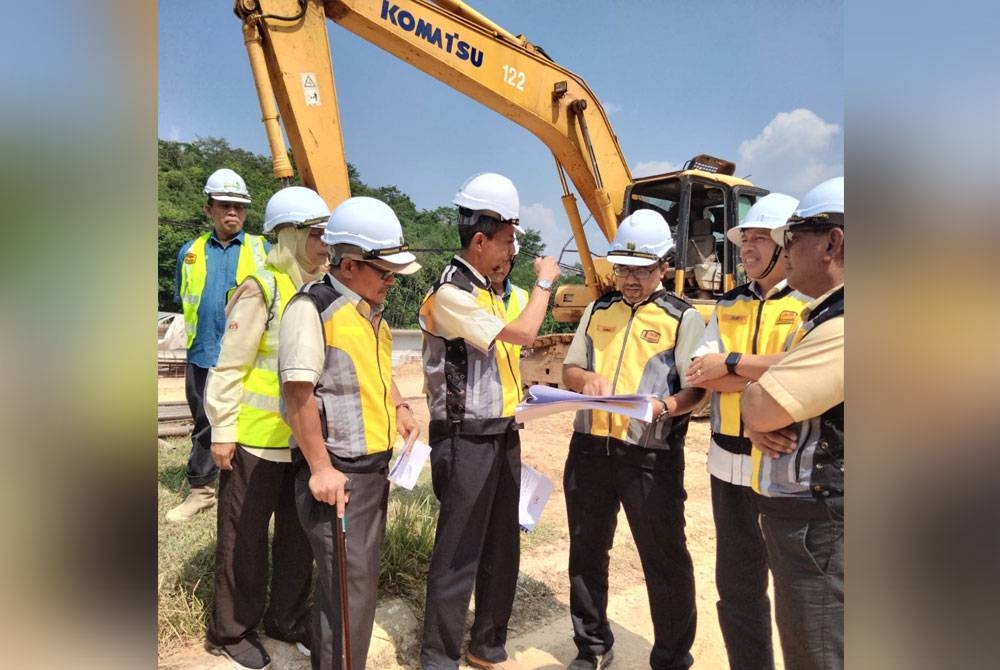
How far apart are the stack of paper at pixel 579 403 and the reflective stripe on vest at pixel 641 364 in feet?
1.18

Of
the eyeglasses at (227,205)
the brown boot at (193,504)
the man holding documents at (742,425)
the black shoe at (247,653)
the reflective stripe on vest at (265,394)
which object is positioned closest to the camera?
the man holding documents at (742,425)

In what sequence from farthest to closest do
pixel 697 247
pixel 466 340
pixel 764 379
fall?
pixel 697 247 < pixel 466 340 < pixel 764 379

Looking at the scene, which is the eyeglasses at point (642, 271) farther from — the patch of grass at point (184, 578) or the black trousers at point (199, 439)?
the black trousers at point (199, 439)

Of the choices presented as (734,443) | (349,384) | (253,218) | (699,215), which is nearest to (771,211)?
(734,443)

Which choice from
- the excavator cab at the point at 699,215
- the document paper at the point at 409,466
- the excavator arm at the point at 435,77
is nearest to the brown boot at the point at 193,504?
the excavator arm at the point at 435,77

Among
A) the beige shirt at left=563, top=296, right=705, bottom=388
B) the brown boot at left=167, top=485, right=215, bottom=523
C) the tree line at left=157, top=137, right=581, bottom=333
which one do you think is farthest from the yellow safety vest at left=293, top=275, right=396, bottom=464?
the tree line at left=157, top=137, right=581, bottom=333

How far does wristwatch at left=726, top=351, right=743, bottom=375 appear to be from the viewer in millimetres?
2246

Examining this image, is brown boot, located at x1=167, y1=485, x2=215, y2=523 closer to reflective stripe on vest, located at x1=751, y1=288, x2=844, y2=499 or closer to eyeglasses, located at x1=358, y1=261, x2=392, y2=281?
eyeglasses, located at x1=358, y1=261, x2=392, y2=281

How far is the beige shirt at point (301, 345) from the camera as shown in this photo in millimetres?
2119

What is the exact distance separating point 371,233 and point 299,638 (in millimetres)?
2058
